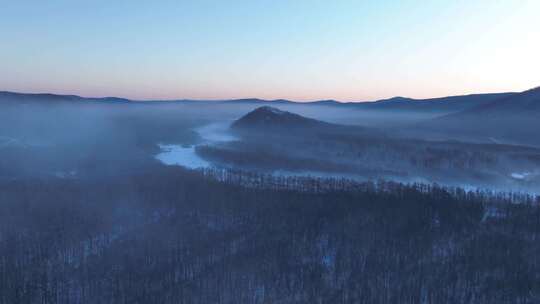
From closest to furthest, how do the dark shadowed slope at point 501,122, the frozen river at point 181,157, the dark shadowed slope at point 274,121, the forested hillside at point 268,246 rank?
the forested hillside at point 268,246 → the frozen river at point 181,157 → the dark shadowed slope at point 501,122 → the dark shadowed slope at point 274,121

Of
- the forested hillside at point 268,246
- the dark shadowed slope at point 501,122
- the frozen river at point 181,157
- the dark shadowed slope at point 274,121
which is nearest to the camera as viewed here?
the forested hillside at point 268,246

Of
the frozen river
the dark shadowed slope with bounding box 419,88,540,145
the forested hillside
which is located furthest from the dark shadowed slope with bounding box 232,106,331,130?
the forested hillside

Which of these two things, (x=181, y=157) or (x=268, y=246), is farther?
(x=181, y=157)

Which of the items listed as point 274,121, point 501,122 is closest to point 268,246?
point 274,121

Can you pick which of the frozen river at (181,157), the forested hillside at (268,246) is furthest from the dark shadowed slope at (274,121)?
the forested hillside at (268,246)

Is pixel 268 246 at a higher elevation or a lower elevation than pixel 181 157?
lower

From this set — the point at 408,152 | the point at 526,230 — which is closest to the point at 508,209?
the point at 526,230

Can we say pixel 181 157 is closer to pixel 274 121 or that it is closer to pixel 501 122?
pixel 274 121

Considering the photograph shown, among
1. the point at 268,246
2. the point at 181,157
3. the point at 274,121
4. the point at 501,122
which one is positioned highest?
the point at 501,122

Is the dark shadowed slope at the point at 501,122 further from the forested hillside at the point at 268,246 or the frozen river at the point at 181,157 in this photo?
the forested hillside at the point at 268,246

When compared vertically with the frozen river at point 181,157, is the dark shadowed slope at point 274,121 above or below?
above
